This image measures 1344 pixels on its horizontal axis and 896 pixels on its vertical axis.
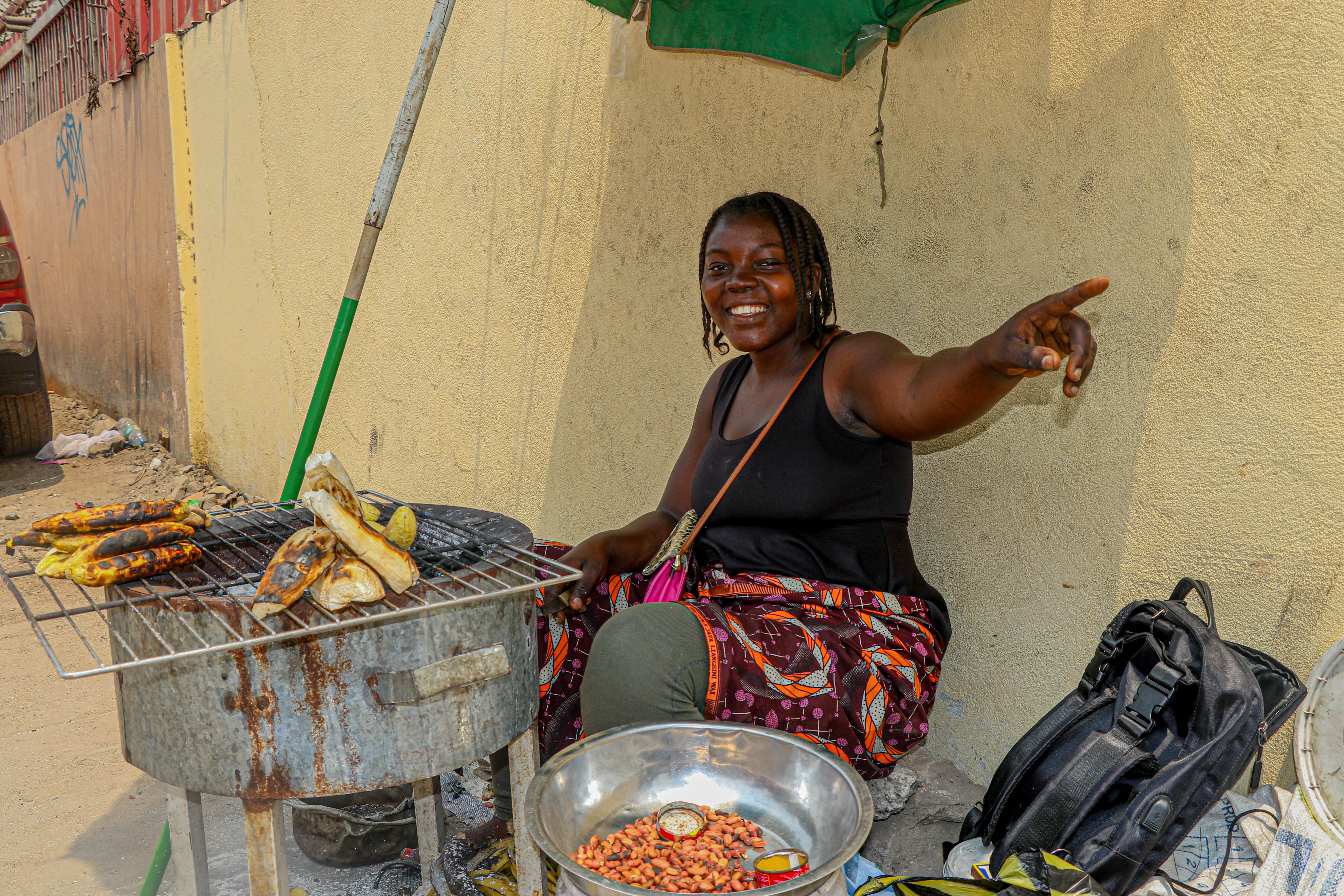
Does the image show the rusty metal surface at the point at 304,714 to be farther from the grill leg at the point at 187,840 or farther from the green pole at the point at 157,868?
the green pole at the point at 157,868

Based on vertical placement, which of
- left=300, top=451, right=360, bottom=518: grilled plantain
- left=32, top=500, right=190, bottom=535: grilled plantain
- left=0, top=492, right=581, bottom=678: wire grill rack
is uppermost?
left=300, top=451, right=360, bottom=518: grilled plantain

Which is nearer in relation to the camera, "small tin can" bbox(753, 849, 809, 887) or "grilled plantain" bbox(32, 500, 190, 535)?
"small tin can" bbox(753, 849, 809, 887)

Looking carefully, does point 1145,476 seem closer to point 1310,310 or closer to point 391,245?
point 1310,310

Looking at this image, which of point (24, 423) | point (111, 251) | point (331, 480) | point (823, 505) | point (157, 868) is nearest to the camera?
point (331, 480)

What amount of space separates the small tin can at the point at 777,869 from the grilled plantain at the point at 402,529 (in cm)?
93

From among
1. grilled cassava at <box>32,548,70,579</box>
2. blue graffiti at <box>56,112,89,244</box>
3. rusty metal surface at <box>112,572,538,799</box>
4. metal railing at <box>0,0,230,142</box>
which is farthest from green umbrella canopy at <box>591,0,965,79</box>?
blue graffiti at <box>56,112,89,244</box>

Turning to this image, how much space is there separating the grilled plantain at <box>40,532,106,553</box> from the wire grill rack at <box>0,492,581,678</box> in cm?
5

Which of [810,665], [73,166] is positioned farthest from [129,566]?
[73,166]

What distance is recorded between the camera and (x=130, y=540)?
1728 millimetres

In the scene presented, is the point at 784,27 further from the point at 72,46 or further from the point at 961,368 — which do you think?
the point at 72,46

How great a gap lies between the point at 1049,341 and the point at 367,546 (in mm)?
1185

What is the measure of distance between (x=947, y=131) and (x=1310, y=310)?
3.16 feet

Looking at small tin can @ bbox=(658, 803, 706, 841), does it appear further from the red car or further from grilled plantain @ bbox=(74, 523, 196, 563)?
the red car

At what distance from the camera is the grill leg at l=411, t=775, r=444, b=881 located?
7.40ft
